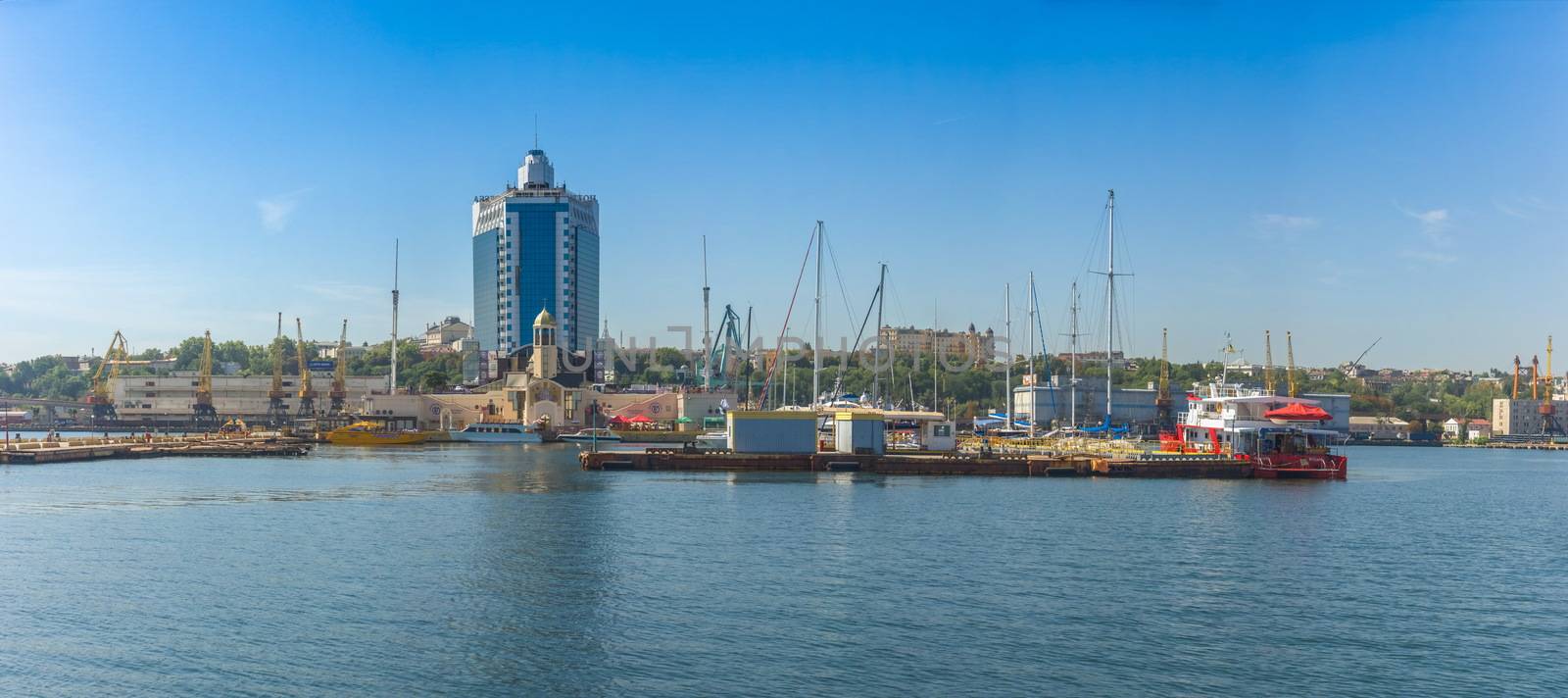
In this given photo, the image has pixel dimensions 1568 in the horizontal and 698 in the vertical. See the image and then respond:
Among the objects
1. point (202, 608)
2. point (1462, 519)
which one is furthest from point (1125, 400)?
point (202, 608)

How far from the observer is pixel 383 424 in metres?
143

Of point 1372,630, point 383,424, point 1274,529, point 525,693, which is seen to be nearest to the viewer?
point 525,693

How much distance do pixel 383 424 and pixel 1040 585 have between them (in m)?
121

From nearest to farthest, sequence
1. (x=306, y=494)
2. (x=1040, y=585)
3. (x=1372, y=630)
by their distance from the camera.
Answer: (x=1372, y=630)
(x=1040, y=585)
(x=306, y=494)

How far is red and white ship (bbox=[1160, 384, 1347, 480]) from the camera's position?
7688 centimetres

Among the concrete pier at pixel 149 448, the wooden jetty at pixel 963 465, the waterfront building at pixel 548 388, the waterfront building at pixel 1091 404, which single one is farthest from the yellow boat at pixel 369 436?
the waterfront building at pixel 1091 404

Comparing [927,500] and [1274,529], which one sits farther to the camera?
[927,500]

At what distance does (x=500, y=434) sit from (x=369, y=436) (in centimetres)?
1561

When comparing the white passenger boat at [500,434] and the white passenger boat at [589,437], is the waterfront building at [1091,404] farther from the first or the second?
the white passenger boat at [500,434]

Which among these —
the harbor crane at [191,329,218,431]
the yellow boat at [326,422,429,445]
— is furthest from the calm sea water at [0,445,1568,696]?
the harbor crane at [191,329,218,431]

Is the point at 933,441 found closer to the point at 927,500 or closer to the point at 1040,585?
the point at 927,500

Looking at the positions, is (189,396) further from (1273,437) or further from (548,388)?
(1273,437)

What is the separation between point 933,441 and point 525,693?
68.9m

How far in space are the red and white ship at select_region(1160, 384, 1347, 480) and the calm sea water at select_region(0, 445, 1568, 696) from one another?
15236mm
